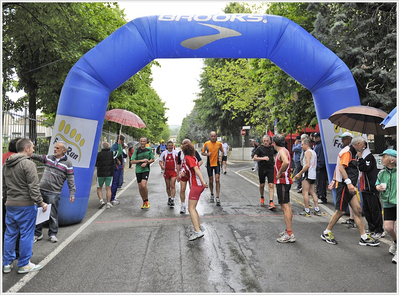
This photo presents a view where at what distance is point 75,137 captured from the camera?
6793mm

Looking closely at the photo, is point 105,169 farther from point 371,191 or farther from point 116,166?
point 371,191

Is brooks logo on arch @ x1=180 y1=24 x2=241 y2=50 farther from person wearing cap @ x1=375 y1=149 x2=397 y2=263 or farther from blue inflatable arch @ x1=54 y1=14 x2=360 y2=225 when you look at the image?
person wearing cap @ x1=375 y1=149 x2=397 y2=263

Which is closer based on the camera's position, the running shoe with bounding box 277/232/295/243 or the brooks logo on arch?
the running shoe with bounding box 277/232/295/243

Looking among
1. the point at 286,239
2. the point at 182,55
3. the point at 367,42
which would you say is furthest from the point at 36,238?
the point at 367,42

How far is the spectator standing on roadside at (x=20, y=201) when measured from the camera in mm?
4176

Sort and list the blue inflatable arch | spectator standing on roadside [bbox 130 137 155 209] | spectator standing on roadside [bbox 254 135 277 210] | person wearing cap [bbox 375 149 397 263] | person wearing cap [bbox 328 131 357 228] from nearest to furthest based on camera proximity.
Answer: person wearing cap [bbox 375 149 397 263], person wearing cap [bbox 328 131 357 228], the blue inflatable arch, spectator standing on roadside [bbox 130 137 155 209], spectator standing on roadside [bbox 254 135 277 210]

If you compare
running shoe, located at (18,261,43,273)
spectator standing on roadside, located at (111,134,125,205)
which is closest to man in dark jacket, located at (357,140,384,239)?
running shoe, located at (18,261,43,273)

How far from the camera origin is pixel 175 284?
3.76m

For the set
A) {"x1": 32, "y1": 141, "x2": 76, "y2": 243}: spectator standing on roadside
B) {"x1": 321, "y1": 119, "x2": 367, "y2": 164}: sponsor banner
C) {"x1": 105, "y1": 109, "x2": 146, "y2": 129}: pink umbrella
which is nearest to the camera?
{"x1": 32, "y1": 141, "x2": 76, "y2": 243}: spectator standing on roadside

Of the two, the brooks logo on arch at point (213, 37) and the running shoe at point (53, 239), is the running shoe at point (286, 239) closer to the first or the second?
the running shoe at point (53, 239)

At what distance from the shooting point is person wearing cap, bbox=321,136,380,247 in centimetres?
522

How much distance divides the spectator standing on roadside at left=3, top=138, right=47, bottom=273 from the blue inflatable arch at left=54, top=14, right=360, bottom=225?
253cm

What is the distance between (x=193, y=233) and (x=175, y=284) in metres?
1.91

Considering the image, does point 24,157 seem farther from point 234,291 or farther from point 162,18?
point 162,18
